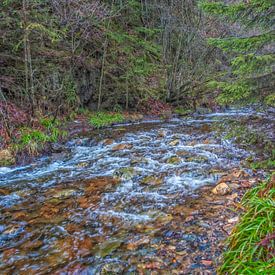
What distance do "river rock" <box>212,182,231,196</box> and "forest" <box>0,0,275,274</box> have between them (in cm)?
2

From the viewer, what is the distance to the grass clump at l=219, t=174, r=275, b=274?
231 cm

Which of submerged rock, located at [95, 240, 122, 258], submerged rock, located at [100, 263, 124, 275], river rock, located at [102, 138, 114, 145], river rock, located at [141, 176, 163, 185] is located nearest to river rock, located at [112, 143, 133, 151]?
river rock, located at [102, 138, 114, 145]

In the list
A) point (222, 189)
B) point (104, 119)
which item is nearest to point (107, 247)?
point (222, 189)

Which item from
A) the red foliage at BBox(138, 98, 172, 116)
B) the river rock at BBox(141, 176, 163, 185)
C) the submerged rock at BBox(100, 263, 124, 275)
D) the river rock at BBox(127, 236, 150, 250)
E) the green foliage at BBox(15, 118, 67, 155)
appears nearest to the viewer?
the submerged rock at BBox(100, 263, 124, 275)

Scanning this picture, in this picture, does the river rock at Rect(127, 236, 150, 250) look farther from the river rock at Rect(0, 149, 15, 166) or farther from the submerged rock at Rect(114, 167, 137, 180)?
the river rock at Rect(0, 149, 15, 166)

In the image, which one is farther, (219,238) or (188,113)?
(188,113)

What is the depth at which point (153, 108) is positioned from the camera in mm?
13008

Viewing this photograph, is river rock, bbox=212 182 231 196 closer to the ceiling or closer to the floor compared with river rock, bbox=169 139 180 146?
closer to the ceiling

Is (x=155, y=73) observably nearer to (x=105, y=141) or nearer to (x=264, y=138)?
(x=105, y=141)

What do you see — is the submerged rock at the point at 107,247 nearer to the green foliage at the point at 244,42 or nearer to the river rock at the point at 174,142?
the green foliage at the point at 244,42

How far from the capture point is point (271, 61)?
5262 millimetres

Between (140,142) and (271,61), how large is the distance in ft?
12.7

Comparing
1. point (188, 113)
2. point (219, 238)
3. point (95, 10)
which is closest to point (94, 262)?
point (219, 238)

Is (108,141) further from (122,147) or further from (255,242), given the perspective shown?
(255,242)
